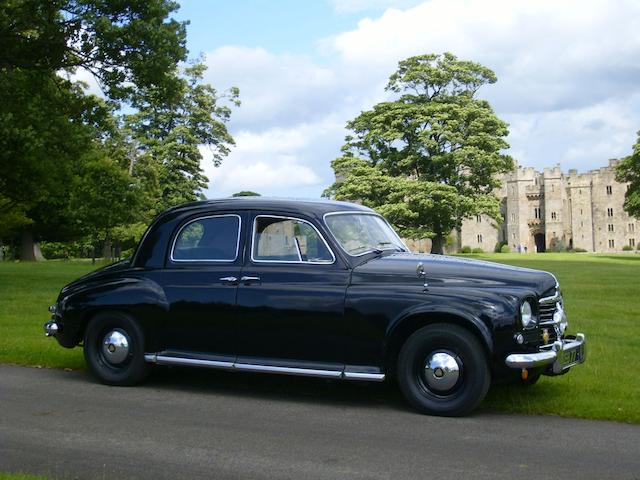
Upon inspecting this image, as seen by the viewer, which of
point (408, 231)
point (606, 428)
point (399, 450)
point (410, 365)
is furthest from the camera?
point (408, 231)

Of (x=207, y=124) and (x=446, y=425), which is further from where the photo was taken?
(x=207, y=124)

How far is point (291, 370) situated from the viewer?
734 cm

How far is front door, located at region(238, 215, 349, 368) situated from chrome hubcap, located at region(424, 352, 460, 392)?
826mm

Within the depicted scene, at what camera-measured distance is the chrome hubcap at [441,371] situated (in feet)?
22.7

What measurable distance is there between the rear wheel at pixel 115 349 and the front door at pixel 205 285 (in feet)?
1.39

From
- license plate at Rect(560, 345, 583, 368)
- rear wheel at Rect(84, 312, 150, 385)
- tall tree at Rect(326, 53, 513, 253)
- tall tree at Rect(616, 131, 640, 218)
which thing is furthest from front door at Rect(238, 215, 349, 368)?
tall tree at Rect(616, 131, 640, 218)

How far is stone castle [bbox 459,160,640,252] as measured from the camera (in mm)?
117125

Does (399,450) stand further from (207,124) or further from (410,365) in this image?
(207,124)

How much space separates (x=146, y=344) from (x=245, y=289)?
1324 mm

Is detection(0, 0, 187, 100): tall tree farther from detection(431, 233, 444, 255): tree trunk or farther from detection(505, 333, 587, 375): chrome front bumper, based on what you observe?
detection(431, 233, 444, 255): tree trunk

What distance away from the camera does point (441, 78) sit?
62719mm

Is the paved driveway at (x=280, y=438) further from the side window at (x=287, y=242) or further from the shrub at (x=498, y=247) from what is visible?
the shrub at (x=498, y=247)

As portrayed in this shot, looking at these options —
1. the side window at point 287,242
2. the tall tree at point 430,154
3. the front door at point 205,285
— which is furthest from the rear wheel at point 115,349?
the tall tree at point 430,154

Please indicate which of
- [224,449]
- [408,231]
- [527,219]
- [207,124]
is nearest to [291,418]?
[224,449]
